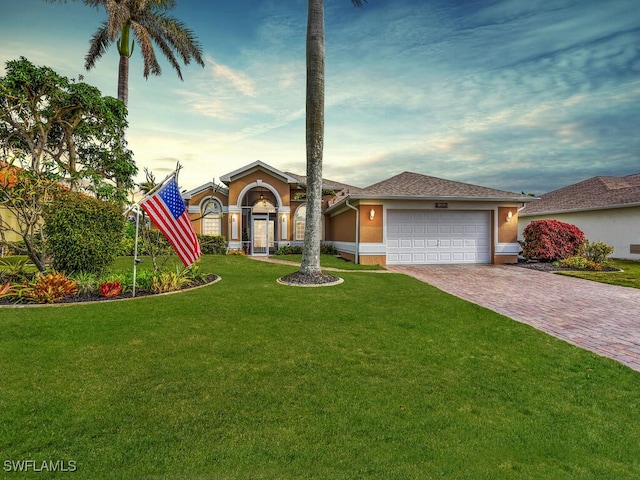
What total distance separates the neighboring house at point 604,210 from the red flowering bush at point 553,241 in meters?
3.95

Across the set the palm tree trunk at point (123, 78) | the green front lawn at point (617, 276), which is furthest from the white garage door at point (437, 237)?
the palm tree trunk at point (123, 78)

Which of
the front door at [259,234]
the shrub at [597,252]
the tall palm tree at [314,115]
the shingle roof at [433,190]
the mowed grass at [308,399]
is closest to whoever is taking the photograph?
the mowed grass at [308,399]

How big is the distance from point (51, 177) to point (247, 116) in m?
8.52

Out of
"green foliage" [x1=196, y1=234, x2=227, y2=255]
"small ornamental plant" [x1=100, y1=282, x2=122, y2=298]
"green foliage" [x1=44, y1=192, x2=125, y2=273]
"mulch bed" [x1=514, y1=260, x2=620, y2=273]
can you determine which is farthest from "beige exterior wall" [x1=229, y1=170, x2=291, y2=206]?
"mulch bed" [x1=514, y1=260, x2=620, y2=273]

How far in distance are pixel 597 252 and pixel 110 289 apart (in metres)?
17.9

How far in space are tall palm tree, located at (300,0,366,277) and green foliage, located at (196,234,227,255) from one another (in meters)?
10.5

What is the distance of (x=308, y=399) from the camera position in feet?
10.6

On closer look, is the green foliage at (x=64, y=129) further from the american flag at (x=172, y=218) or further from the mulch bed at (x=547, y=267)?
the mulch bed at (x=547, y=267)

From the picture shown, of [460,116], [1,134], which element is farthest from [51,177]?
[460,116]

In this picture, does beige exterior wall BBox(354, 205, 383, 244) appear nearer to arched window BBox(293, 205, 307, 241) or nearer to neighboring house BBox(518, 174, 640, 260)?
arched window BBox(293, 205, 307, 241)

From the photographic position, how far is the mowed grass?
93.7 inches
